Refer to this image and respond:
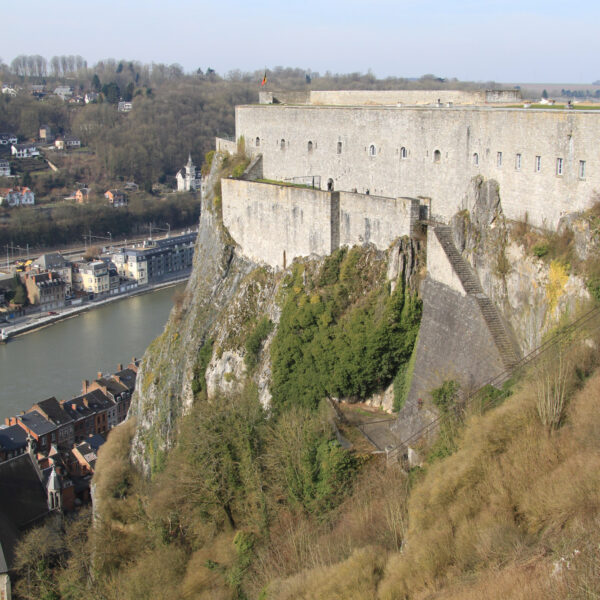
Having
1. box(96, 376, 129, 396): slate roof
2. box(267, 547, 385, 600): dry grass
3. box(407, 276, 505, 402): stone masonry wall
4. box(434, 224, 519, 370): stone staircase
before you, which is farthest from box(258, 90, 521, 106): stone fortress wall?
box(96, 376, 129, 396): slate roof

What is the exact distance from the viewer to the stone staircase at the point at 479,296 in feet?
28.4

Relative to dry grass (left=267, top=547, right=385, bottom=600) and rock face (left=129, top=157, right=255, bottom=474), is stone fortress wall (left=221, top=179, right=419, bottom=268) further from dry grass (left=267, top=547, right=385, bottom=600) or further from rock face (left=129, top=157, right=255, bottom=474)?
dry grass (left=267, top=547, right=385, bottom=600)

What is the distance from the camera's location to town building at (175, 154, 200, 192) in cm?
5612

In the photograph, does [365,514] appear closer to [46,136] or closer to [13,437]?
[13,437]

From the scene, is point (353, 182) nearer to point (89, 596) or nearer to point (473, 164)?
point (473, 164)

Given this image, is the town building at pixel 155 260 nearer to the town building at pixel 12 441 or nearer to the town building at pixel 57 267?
the town building at pixel 57 267

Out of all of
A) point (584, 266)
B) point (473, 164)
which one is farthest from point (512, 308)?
point (473, 164)

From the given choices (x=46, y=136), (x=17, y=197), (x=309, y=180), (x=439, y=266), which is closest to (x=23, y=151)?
(x=46, y=136)

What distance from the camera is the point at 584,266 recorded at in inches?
312

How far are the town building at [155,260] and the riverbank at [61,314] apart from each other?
0.70 meters

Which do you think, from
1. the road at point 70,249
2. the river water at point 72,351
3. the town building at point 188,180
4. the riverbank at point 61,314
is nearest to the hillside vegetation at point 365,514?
the river water at point 72,351

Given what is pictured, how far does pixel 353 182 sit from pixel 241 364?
12.3 ft

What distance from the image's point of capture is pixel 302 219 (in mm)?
12914

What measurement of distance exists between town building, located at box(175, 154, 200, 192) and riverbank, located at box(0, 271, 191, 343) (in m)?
17.4
